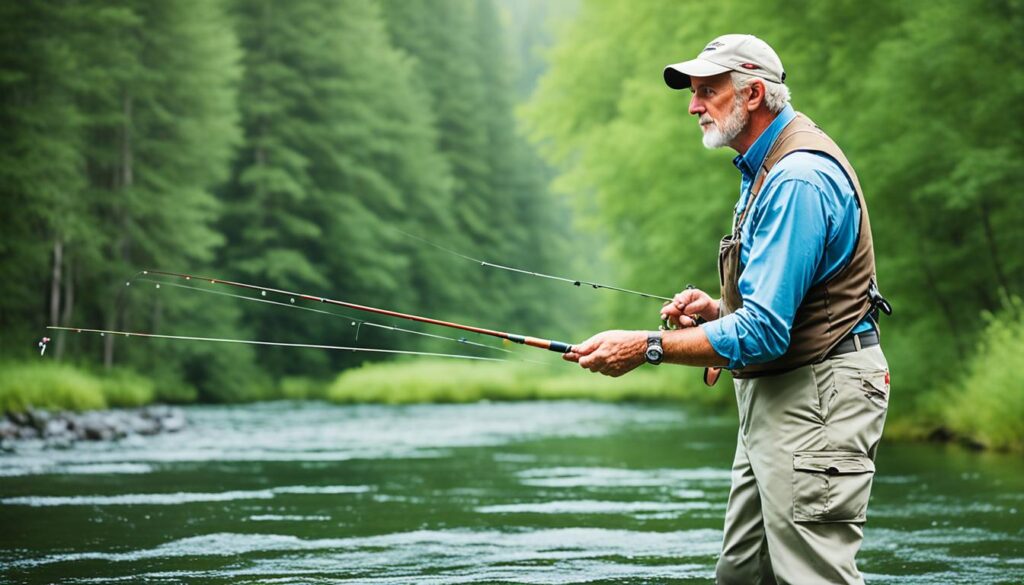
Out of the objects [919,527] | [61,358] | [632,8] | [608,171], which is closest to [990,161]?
[919,527]

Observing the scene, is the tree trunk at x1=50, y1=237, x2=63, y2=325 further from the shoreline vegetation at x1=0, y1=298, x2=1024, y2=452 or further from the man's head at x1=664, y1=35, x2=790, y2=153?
the man's head at x1=664, y1=35, x2=790, y2=153

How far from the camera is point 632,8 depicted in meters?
26.9

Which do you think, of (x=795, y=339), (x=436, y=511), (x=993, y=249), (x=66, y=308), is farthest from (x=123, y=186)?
(x=795, y=339)

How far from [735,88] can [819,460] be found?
903 mm

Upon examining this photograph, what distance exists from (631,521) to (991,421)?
650 cm

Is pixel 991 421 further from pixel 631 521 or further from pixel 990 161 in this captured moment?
pixel 631 521

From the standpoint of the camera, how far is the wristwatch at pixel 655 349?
10.2 feet

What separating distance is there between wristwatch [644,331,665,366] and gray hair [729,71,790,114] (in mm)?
635

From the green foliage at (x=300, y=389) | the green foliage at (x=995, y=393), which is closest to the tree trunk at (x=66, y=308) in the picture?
the green foliage at (x=300, y=389)

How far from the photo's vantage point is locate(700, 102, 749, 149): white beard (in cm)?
327

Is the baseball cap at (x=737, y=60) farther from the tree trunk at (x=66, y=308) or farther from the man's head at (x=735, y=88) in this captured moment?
the tree trunk at (x=66, y=308)

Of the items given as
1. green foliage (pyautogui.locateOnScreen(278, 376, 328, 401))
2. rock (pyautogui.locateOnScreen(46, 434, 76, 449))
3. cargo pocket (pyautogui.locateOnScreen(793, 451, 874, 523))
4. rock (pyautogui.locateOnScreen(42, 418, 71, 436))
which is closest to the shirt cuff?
cargo pocket (pyautogui.locateOnScreen(793, 451, 874, 523))

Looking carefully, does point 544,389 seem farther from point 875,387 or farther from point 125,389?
point 875,387

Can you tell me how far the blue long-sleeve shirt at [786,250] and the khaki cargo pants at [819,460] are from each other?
0.16 meters
